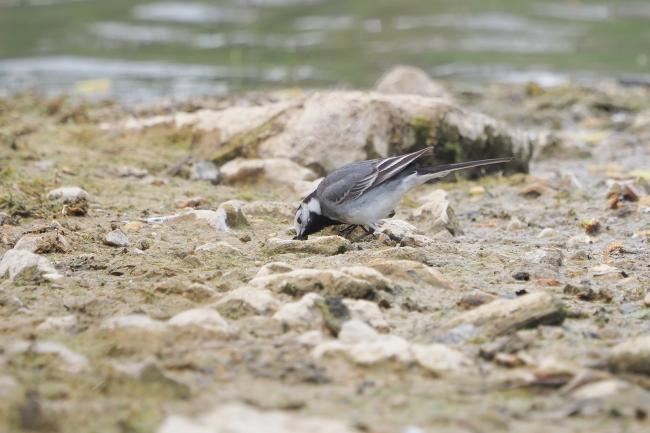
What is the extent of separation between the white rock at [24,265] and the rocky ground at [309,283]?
0.05 ft

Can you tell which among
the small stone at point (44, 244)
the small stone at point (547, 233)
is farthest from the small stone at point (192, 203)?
the small stone at point (547, 233)

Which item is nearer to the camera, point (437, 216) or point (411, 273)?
point (411, 273)

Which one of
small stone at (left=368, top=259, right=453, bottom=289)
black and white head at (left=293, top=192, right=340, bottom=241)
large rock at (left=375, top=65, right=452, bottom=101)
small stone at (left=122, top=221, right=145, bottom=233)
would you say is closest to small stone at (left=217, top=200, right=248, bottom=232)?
black and white head at (left=293, top=192, right=340, bottom=241)

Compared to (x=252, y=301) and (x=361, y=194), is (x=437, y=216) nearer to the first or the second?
(x=361, y=194)

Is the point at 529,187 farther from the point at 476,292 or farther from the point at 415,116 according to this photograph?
the point at 476,292

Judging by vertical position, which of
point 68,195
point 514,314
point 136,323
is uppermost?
point 136,323

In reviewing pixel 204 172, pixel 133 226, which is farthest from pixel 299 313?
pixel 204 172

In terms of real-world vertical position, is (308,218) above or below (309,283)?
below

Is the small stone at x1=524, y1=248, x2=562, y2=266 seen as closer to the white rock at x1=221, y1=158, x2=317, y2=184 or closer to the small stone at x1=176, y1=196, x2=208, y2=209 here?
the small stone at x1=176, y1=196, x2=208, y2=209

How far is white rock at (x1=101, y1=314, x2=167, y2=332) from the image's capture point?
4.25 meters

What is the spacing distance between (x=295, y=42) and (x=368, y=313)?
14.4 meters

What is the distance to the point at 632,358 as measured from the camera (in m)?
3.93

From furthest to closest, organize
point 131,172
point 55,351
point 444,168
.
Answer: point 131,172 < point 444,168 < point 55,351

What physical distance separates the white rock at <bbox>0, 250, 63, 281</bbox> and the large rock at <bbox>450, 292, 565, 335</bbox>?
2.04 meters
